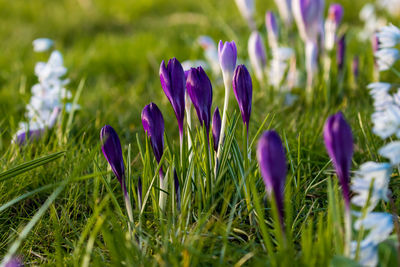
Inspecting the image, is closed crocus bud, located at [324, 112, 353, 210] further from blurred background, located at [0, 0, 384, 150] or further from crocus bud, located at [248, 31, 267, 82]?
crocus bud, located at [248, 31, 267, 82]

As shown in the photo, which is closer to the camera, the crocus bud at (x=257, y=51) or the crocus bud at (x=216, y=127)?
the crocus bud at (x=216, y=127)

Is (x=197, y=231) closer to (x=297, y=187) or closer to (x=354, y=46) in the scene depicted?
(x=297, y=187)

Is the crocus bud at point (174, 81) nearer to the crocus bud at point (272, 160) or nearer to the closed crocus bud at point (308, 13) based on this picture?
the crocus bud at point (272, 160)

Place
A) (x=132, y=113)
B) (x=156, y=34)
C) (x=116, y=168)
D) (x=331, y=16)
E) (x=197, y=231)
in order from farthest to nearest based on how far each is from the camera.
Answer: (x=156, y=34) < (x=132, y=113) < (x=331, y=16) < (x=116, y=168) < (x=197, y=231)

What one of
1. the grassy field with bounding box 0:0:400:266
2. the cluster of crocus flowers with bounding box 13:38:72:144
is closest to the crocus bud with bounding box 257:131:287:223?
the grassy field with bounding box 0:0:400:266

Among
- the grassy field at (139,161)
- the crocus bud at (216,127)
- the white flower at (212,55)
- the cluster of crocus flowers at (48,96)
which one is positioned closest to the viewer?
the grassy field at (139,161)

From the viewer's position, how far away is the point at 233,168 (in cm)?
129

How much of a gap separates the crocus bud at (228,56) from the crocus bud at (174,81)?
0.13m

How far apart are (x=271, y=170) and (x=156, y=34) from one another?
4435 millimetres

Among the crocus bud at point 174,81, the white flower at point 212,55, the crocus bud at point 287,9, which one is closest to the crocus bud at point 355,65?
the crocus bud at point 287,9

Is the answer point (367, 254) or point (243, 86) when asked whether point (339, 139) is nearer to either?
point (367, 254)

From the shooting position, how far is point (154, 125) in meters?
1.17

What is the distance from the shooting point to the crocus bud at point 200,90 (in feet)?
3.76

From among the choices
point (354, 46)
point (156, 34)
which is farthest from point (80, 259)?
point (156, 34)
